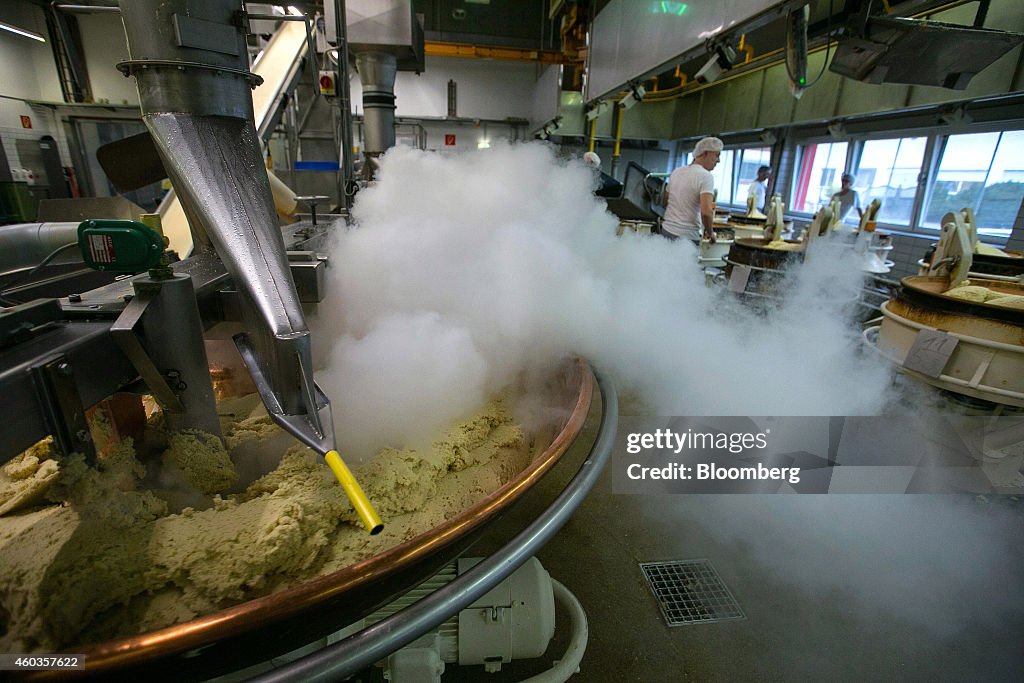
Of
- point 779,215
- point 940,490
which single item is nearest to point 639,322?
point 940,490

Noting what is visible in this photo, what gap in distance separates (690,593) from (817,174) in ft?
27.3

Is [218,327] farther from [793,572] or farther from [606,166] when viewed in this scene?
[606,166]

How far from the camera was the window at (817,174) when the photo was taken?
24.0ft

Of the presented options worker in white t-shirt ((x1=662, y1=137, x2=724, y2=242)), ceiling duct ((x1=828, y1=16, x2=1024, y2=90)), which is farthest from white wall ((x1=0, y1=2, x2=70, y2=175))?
ceiling duct ((x1=828, y1=16, x2=1024, y2=90))

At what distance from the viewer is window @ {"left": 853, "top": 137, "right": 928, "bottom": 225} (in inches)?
243

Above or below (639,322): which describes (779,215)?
above

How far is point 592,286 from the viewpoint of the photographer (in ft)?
6.04

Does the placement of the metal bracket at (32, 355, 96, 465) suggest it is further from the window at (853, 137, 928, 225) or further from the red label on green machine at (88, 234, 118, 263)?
the window at (853, 137, 928, 225)

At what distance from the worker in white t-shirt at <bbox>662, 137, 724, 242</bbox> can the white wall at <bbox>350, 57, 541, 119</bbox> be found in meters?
7.42

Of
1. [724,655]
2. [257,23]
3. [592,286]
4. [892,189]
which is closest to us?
[724,655]

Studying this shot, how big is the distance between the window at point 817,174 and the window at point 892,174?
0.34 metres

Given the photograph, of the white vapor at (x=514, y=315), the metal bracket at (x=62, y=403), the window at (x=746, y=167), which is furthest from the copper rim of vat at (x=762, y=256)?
the window at (x=746, y=167)

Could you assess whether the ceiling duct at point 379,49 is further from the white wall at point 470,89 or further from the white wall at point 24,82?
the white wall at point 470,89

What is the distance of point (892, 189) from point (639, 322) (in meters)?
6.80
